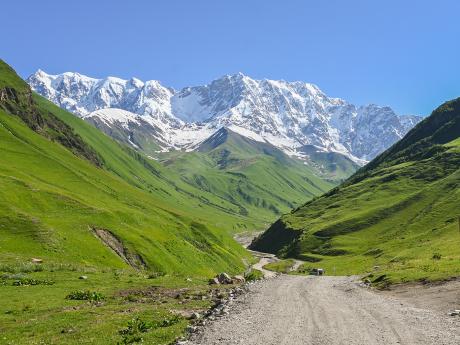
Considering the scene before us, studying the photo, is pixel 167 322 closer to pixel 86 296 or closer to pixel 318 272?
pixel 86 296

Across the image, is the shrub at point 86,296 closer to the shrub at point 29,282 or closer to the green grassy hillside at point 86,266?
the green grassy hillside at point 86,266

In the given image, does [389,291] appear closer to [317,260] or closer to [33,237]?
[33,237]

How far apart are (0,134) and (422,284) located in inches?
6314

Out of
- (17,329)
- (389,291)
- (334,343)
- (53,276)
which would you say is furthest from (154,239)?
(334,343)

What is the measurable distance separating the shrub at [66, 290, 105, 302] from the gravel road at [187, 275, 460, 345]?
1240cm

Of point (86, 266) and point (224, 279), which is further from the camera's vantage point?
point (86, 266)

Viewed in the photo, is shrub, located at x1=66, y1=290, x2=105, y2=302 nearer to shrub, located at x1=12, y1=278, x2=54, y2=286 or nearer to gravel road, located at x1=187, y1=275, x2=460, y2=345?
shrub, located at x1=12, y1=278, x2=54, y2=286

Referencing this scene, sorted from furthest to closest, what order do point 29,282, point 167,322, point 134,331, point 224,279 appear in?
point 224,279 → point 29,282 → point 167,322 → point 134,331

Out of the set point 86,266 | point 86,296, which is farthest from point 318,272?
point 86,296

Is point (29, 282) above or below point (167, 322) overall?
below

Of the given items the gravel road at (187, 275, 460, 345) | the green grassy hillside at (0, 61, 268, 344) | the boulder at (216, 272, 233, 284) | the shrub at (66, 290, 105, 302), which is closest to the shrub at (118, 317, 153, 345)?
the green grassy hillside at (0, 61, 268, 344)

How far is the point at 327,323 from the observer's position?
3247 centimetres

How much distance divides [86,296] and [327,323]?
22431 mm

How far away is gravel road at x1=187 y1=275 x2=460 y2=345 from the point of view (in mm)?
27875
